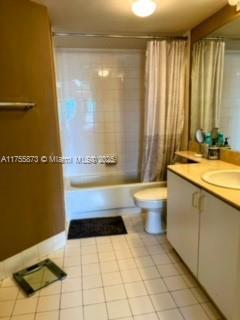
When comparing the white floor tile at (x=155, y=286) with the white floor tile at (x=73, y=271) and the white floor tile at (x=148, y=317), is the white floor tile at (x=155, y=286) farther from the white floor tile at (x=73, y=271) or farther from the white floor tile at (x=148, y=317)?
the white floor tile at (x=73, y=271)

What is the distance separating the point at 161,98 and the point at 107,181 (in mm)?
1425

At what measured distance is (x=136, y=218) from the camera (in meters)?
2.90

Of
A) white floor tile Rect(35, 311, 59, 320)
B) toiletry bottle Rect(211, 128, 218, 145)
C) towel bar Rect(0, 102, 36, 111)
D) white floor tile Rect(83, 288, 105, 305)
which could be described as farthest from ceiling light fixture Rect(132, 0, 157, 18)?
white floor tile Rect(35, 311, 59, 320)

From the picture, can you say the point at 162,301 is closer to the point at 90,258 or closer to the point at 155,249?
the point at 155,249

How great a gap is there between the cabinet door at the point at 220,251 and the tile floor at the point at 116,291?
0.74 feet

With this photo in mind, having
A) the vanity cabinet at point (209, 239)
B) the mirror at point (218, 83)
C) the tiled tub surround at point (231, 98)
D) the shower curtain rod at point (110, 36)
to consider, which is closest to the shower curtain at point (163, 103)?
the shower curtain rod at point (110, 36)

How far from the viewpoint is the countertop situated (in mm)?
1282

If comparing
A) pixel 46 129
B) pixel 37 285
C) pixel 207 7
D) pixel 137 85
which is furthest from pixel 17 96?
pixel 137 85

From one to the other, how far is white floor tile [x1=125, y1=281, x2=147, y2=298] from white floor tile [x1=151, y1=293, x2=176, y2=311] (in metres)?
0.08

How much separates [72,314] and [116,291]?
340 millimetres

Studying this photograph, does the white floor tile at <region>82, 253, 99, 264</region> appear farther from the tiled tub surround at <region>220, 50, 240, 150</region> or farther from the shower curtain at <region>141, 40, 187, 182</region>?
the tiled tub surround at <region>220, 50, 240, 150</region>

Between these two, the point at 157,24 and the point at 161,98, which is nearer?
the point at 157,24

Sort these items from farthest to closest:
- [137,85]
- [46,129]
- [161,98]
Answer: [137,85] → [161,98] → [46,129]

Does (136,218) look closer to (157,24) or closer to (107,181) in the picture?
(107,181)
